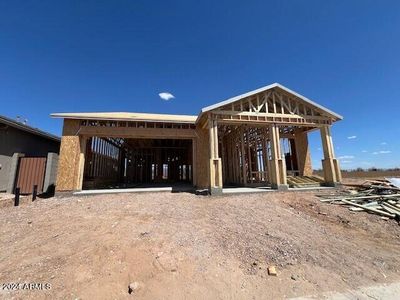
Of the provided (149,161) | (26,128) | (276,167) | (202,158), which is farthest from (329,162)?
(26,128)

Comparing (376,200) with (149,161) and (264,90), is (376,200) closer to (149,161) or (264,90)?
(264,90)

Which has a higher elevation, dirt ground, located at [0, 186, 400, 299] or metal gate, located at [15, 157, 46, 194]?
metal gate, located at [15, 157, 46, 194]

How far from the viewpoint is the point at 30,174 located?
10.9 meters

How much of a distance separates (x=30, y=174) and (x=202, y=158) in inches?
364

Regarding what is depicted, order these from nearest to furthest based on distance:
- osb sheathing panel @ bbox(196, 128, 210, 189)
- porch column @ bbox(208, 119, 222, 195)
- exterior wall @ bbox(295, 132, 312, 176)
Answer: porch column @ bbox(208, 119, 222, 195)
osb sheathing panel @ bbox(196, 128, 210, 189)
exterior wall @ bbox(295, 132, 312, 176)

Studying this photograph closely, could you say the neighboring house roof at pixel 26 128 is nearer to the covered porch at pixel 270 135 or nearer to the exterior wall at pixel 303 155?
the covered porch at pixel 270 135

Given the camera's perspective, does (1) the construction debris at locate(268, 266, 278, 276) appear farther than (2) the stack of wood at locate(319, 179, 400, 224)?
No

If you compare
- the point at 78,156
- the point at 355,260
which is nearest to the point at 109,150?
the point at 78,156

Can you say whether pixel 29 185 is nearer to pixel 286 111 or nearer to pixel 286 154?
pixel 286 111

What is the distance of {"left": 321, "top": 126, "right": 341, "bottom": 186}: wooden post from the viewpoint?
12031 mm

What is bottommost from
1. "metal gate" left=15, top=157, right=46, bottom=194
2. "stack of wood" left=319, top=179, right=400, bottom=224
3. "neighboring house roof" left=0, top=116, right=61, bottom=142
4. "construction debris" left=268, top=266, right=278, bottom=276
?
"construction debris" left=268, top=266, right=278, bottom=276

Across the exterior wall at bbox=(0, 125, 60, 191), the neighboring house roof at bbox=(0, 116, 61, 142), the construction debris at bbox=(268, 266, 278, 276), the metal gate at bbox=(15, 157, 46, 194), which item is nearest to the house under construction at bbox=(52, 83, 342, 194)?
the metal gate at bbox=(15, 157, 46, 194)

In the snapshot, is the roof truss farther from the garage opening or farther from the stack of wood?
the garage opening

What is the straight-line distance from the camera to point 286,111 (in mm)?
12469
